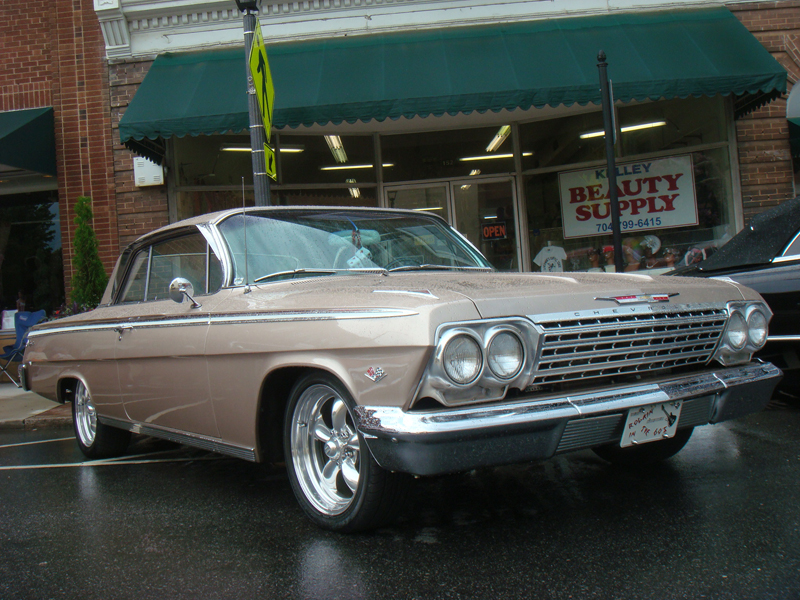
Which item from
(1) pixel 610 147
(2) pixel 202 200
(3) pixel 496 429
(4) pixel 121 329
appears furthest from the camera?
(2) pixel 202 200

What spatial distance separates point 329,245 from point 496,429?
5.64ft

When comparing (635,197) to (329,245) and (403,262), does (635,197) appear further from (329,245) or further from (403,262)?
(329,245)

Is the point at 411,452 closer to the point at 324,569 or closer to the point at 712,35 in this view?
the point at 324,569

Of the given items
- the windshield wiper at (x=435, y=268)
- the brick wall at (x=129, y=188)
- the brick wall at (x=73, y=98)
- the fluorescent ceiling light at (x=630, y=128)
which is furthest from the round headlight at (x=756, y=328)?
the brick wall at (x=73, y=98)

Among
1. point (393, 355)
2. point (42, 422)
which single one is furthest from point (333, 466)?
point (42, 422)

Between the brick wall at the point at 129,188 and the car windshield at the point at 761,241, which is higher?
the brick wall at the point at 129,188

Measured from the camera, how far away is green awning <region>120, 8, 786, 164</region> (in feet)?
27.6

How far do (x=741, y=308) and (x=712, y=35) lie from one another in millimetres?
7192

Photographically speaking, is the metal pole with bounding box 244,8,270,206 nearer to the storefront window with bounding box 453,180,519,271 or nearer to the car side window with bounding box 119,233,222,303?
the car side window with bounding box 119,233,222,303

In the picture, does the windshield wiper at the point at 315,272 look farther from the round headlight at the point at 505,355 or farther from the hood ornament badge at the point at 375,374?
the round headlight at the point at 505,355

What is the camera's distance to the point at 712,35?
910 cm

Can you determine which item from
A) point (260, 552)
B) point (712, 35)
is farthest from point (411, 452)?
point (712, 35)

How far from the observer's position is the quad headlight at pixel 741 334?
3213 millimetres

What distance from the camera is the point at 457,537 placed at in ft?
9.59
